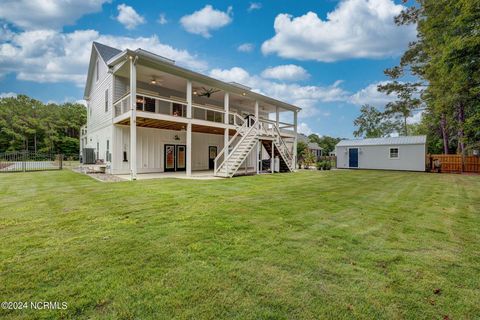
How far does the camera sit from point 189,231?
3.68 meters

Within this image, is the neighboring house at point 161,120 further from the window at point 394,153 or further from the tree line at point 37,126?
the tree line at point 37,126

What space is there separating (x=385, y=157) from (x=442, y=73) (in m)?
11.5

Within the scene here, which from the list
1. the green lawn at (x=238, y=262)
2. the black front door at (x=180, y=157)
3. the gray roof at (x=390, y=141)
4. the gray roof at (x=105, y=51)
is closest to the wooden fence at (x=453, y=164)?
the gray roof at (x=390, y=141)

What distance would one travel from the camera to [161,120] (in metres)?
11.7

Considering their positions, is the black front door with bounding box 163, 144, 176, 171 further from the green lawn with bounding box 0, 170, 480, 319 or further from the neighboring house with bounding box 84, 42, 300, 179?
the green lawn with bounding box 0, 170, 480, 319

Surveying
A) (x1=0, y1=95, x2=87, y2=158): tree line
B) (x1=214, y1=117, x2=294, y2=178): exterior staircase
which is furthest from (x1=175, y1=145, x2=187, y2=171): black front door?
(x1=0, y1=95, x2=87, y2=158): tree line

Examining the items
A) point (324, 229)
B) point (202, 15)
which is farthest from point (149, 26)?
point (324, 229)

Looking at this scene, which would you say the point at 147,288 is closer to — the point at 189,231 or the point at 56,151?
the point at 189,231

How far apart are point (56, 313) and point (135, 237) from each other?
5.04ft

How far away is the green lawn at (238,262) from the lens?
77.5 inches

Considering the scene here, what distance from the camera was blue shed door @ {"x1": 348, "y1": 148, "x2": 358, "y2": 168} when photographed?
23.7m

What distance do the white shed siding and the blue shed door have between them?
0.91 feet

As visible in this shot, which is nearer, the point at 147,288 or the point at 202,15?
the point at 147,288

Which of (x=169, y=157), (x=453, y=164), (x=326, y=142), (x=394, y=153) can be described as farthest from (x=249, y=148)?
(x=326, y=142)
